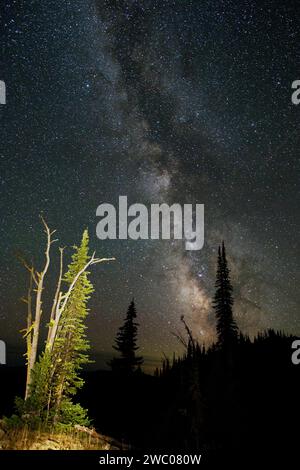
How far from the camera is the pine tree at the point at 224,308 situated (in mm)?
47344

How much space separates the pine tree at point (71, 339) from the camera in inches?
607

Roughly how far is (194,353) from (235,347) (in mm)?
34185

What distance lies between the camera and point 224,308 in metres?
49.9

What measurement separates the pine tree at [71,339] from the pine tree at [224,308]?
34.4 meters

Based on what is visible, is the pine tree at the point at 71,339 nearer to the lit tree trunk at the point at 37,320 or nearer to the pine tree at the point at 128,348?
the lit tree trunk at the point at 37,320

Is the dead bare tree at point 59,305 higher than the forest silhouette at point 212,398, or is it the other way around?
the dead bare tree at point 59,305

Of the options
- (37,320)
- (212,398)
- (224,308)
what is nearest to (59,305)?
(37,320)

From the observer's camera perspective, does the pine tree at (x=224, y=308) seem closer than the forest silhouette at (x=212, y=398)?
No

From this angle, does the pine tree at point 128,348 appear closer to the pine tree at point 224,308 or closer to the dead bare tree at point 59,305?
the pine tree at point 224,308

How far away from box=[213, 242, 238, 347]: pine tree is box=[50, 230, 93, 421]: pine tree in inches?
1355

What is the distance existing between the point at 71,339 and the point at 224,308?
3736 centimetres

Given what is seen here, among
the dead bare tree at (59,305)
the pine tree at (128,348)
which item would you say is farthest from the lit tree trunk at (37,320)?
the pine tree at (128,348)
